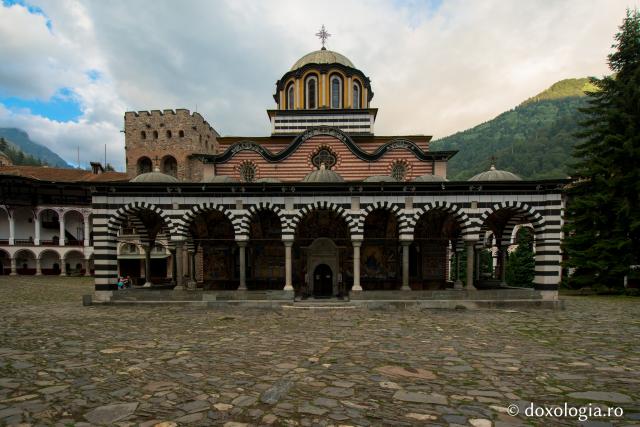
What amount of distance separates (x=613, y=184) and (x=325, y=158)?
16665 millimetres

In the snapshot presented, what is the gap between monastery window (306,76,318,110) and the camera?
77.6 ft

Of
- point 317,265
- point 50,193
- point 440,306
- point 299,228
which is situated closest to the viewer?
point 440,306

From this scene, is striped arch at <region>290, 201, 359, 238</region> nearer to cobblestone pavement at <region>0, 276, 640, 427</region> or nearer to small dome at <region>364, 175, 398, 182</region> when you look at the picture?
small dome at <region>364, 175, 398, 182</region>

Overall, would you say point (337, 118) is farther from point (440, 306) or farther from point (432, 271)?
point (440, 306)

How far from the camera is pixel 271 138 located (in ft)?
72.0

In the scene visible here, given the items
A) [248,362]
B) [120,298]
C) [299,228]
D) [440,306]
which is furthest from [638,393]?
[120,298]

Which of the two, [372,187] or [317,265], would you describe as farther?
[317,265]

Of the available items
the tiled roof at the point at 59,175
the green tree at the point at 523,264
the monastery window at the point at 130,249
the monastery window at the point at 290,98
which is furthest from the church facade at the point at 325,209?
the tiled roof at the point at 59,175

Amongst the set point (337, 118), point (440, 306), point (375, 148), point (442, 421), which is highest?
point (337, 118)

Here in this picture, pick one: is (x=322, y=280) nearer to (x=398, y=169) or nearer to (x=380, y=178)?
(x=380, y=178)

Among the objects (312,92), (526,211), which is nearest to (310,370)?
(526,211)

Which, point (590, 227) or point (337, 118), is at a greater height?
point (337, 118)

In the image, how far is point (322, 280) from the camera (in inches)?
691

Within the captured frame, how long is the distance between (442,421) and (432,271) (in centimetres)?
1536
